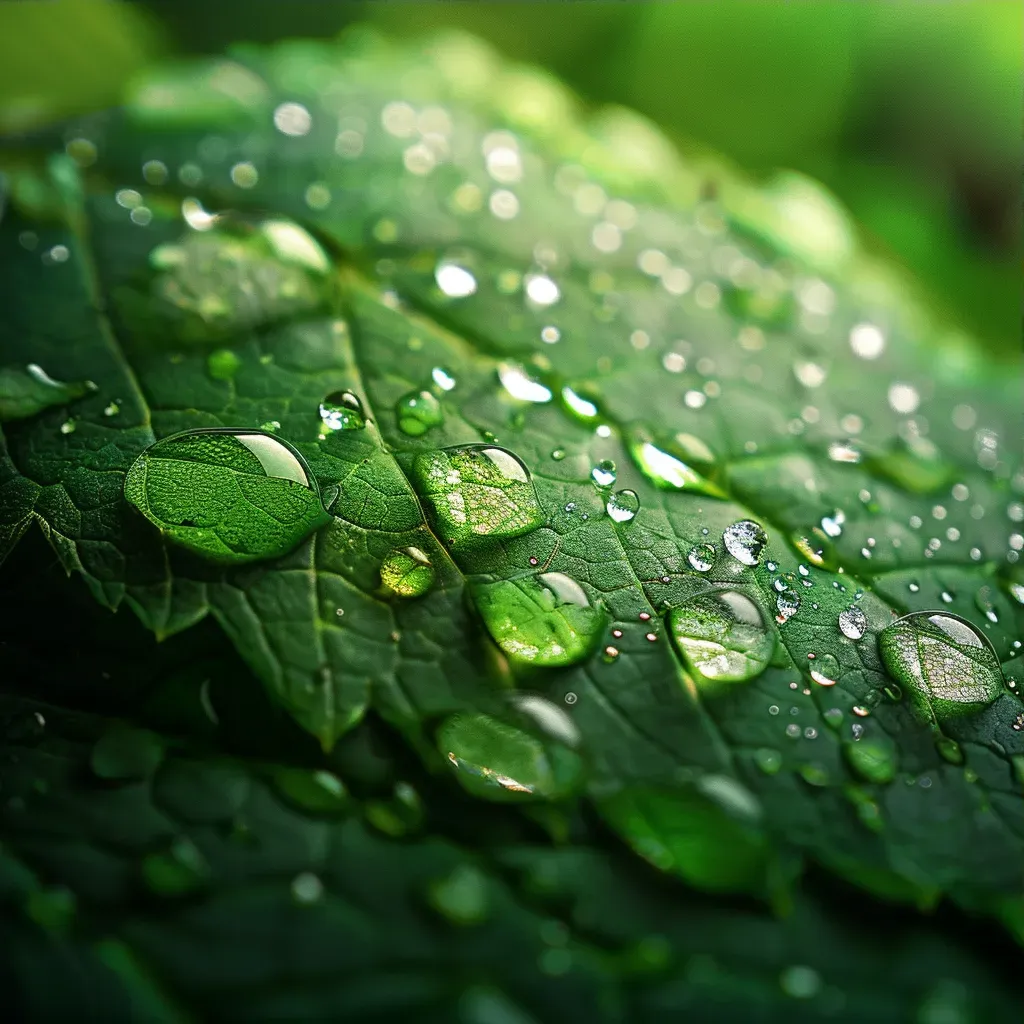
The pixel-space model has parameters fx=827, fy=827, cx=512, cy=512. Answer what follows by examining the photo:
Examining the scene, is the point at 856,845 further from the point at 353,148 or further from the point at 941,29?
the point at 941,29

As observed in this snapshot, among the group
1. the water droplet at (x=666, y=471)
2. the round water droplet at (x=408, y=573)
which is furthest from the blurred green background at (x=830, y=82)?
the round water droplet at (x=408, y=573)

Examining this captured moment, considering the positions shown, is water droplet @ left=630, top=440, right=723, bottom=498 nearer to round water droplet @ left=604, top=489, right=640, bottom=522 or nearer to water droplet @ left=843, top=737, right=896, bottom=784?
round water droplet @ left=604, top=489, right=640, bottom=522

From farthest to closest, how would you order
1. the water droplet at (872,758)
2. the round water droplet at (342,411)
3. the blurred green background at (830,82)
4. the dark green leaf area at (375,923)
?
the blurred green background at (830,82) < the round water droplet at (342,411) < the water droplet at (872,758) < the dark green leaf area at (375,923)

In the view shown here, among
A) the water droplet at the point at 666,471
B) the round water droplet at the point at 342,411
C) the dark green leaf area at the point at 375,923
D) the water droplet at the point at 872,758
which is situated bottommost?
the dark green leaf area at the point at 375,923

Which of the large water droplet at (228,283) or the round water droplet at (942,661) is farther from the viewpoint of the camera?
the large water droplet at (228,283)

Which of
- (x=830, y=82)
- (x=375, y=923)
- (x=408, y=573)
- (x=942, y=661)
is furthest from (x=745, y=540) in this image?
(x=830, y=82)

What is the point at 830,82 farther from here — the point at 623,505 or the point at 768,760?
the point at 768,760

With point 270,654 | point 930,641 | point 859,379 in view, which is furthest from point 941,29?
point 270,654

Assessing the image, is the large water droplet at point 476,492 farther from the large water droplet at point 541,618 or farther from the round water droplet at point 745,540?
the round water droplet at point 745,540
